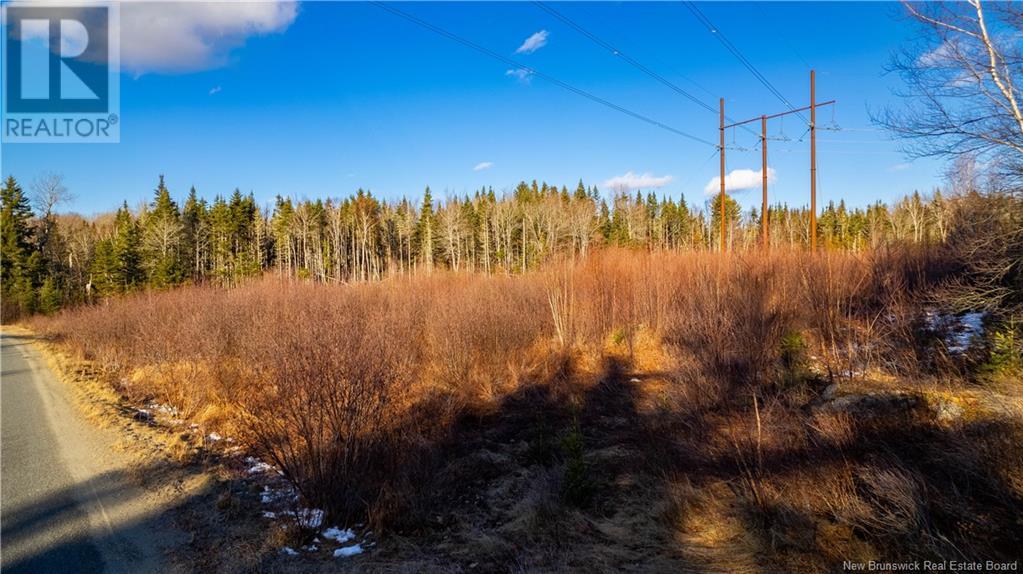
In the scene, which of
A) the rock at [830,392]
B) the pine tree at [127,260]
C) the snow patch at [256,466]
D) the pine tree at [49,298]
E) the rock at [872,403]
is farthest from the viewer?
the pine tree at [127,260]

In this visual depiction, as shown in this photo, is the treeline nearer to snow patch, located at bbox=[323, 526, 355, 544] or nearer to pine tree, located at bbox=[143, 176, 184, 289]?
pine tree, located at bbox=[143, 176, 184, 289]

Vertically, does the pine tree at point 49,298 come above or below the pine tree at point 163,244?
below

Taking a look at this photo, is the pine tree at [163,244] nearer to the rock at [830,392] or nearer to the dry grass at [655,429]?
the dry grass at [655,429]

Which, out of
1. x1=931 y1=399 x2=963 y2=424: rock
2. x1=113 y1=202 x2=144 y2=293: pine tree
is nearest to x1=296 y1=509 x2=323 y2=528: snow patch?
x1=931 y1=399 x2=963 y2=424: rock

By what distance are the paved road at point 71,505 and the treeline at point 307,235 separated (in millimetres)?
26247

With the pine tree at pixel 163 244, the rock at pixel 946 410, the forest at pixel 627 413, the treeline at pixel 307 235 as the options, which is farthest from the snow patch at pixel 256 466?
the pine tree at pixel 163 244

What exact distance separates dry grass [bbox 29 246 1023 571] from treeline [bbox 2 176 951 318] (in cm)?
2276

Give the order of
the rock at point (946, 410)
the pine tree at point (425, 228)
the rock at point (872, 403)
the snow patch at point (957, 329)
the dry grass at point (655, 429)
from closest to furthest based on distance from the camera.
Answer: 1. the dry grass at point (655, 429)
2. the rock at point (946, 410)
3. the rock at point (872, 403)
4. the snow patch at point (957, 329)
5. the pine tree at point (425, 228)

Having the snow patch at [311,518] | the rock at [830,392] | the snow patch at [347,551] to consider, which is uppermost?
the rock at [830,392]

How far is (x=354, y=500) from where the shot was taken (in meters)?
5.04

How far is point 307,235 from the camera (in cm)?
6275

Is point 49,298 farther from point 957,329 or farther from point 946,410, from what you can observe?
point 957,329

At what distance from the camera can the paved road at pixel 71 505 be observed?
14.9 ft

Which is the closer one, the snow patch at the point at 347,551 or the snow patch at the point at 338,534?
the snow patch at the point at 347,551
